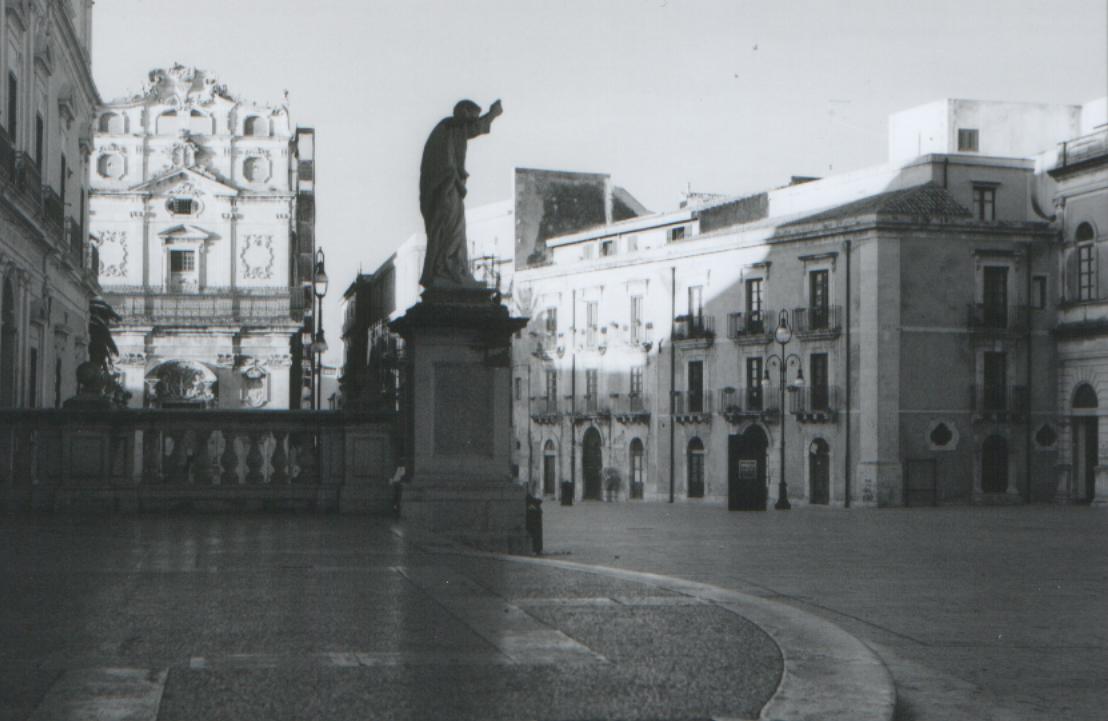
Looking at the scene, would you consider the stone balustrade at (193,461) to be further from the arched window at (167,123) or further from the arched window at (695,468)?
the arched window at (167,123)

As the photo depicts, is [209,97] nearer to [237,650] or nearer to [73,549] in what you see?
[73,549]

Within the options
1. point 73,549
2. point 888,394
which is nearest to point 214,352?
point 888,394

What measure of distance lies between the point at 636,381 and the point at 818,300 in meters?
11.8

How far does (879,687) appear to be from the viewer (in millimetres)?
6797

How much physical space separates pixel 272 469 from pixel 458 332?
10.8ft

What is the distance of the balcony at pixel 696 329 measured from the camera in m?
64.2

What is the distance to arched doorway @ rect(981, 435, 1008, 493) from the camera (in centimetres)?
5747

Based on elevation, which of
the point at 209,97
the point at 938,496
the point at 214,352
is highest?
the point at 209,97

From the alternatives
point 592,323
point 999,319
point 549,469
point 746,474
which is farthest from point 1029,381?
point 549,469

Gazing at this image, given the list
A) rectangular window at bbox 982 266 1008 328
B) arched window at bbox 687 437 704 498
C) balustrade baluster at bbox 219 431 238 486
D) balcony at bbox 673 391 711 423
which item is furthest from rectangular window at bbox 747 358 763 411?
balustrade baluster at bbox 219 431 238 486

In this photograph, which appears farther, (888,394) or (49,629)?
(888,394)

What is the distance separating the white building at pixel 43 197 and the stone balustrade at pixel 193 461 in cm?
1023

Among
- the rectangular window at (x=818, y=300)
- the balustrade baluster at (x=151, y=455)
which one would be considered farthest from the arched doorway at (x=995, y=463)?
the balustrade baluster at (x=151, y=455)

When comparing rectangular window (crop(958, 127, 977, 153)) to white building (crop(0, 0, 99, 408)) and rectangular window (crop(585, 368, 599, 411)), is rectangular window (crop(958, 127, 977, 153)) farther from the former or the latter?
white building (crop(0, 0, 99, 408))
